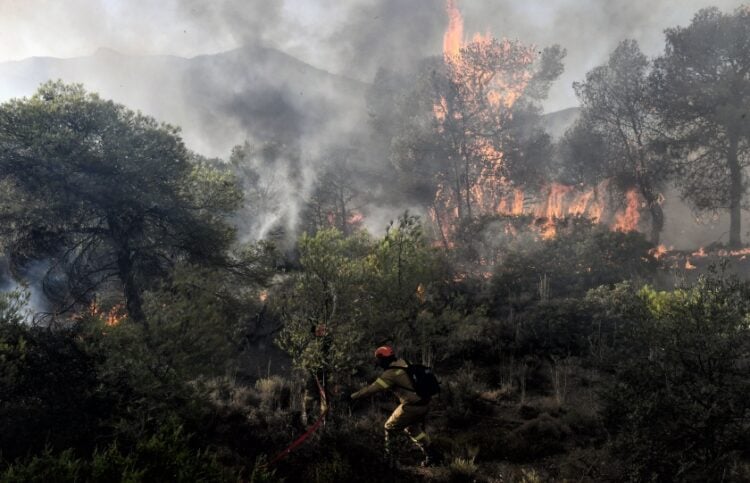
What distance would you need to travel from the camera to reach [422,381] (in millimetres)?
7020

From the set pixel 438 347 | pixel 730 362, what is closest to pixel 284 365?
pixel 438 347

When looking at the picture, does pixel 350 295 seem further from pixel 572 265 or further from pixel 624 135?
pixel 624 135

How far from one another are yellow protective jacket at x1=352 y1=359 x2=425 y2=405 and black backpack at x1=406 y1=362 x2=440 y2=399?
0.26 feet

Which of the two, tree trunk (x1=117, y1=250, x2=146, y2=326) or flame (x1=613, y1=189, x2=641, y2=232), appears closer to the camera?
tree trunk (x1=117, y1=250, x2=146, y2=326)

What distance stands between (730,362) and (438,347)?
31.7ft

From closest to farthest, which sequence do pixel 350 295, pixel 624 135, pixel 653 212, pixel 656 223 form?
pixel 350 295, pixel 653 212, pixel 656 223, pixel 624 135

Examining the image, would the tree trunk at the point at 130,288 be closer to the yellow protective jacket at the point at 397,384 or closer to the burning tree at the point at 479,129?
the yellow protective jacket at the point at 397,384

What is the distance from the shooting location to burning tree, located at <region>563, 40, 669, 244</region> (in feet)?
94.8

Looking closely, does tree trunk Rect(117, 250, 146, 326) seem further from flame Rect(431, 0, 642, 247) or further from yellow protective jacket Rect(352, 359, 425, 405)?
flame Rect(431, 0, 642, 247)

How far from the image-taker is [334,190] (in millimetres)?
37062

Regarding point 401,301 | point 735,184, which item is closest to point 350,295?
point 401,301

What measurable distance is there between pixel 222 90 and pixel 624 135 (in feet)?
287

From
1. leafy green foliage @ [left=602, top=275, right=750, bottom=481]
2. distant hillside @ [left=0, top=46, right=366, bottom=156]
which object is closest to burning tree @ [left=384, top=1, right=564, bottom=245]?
leafy green foliage @ [left=602, top=275, right=750, bottom=481]

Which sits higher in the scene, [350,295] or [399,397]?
[350,295]
